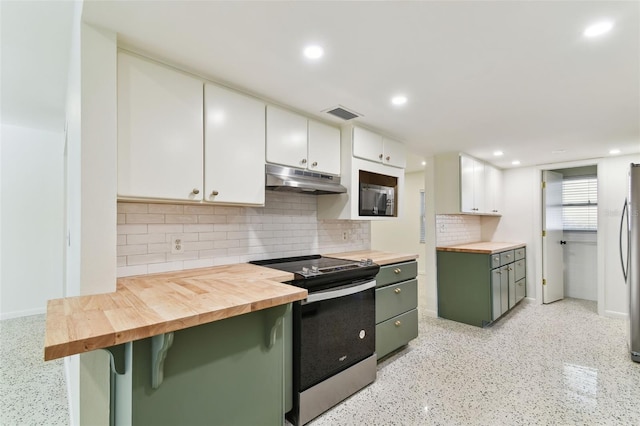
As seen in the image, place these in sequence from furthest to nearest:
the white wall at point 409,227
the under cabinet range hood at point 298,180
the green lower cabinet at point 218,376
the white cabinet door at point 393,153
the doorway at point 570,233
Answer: the white wall at point 409,227
the doorway at point 570,233
the white cabinet door at point 393,153
the under cabinet range hood at point 298,180
the green lower cabinet at point 218,376

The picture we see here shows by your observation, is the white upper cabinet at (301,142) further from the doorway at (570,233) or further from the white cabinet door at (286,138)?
the doorway at (570,233)

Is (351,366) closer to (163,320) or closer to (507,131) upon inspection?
(163,320)

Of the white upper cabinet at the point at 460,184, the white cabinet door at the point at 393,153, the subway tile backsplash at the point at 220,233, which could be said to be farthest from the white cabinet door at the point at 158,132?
the white upper cabinet at the point at 460,184

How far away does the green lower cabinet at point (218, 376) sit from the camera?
3.96 ft

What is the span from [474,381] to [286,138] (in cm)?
251

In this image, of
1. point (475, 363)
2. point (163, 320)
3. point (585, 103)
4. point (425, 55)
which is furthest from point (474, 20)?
point (475, 363)

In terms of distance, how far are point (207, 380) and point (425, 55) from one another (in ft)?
6.63

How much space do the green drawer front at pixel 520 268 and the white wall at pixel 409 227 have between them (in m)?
1.85

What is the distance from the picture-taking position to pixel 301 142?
250 centimetres

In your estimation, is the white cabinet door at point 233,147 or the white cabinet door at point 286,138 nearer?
the white cabinet door at point 233,147

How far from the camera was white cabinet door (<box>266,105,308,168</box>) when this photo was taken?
2.28 meters

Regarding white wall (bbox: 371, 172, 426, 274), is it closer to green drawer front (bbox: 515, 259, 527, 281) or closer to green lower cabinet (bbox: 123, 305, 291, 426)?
green drawer front (bbox: 515, 259, 527, 281)

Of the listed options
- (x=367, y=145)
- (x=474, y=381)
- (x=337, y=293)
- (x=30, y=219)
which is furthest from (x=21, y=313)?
(x=474, y=381)

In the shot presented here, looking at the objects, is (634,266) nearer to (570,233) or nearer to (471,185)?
(471,185)
